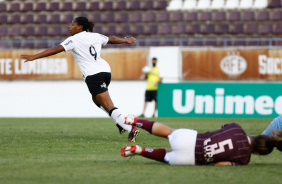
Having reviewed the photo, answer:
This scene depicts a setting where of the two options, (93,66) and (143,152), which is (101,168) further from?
(93,66)

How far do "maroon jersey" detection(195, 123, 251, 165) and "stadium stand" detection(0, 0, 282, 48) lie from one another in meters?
14.5

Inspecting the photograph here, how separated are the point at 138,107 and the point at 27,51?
4604mm

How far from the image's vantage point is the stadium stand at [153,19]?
21688 mm

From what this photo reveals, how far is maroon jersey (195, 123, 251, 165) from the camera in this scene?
5902mm

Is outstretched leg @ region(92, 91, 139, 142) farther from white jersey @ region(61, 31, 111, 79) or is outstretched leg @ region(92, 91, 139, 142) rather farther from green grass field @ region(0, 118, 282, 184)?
white jersey @ region(61, 31, 111, 79)

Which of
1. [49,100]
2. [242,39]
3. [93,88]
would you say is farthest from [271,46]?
[93,88]

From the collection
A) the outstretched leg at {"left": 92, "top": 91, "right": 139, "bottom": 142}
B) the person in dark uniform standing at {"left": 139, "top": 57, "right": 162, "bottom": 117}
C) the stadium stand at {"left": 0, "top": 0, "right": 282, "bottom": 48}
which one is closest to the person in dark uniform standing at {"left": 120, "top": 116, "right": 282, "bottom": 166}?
the outstretched leg at {"left": 92, "top": 91, "right": 139, "bottom": 142}

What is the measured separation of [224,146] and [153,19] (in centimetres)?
1716

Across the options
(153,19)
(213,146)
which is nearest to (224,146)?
(213,146)

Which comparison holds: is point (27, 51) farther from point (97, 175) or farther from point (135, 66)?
point (97, 175)

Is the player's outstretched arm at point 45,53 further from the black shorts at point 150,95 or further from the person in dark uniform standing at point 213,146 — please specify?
the black shorts at point 150,95

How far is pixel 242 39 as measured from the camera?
20125 mm

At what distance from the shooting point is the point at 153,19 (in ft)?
74.4

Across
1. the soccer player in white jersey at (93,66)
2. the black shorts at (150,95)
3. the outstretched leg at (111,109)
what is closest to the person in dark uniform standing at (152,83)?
the black shorts at (150,95)
